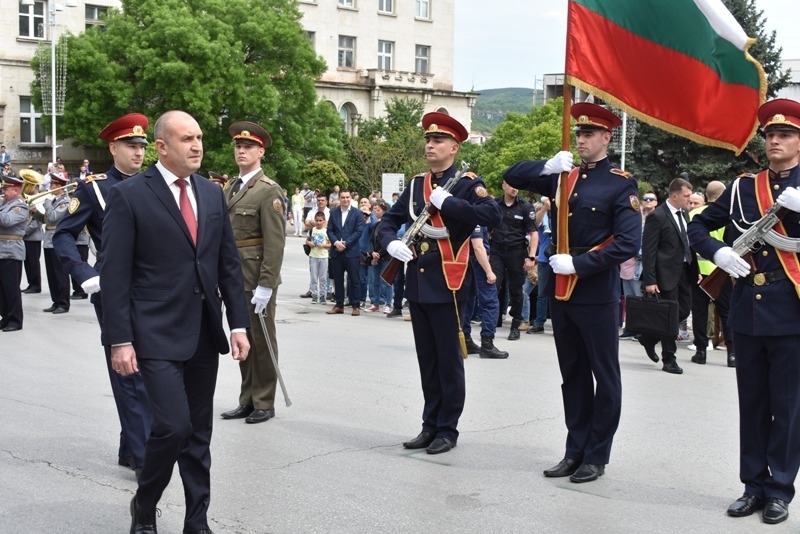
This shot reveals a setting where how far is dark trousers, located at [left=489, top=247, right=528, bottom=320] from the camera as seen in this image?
15070 mm

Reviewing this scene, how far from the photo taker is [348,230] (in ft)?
59.6

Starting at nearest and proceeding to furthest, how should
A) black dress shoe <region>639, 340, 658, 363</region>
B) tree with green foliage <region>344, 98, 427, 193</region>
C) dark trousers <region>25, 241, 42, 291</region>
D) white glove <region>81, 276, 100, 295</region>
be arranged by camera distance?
1. white glove <region>81, 276, 100, 295</region>
2. black dress shoe <region>639, 340, 658, 363</region>
3. dark trousers <region>25, 241, 42, 291</region>
4. tree with green foliage <region>344, 98, 427, 193</region>

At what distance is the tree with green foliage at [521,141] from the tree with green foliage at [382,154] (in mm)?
3004

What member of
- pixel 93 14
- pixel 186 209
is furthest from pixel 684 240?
pixel 93 14

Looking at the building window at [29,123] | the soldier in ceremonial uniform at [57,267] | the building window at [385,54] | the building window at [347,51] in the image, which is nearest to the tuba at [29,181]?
the soldier in ceremonial uniform at [57,267]

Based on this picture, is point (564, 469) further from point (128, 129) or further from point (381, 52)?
point (381, 52)

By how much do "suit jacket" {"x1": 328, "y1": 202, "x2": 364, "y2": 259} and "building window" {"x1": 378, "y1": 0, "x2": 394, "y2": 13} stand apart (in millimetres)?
51988

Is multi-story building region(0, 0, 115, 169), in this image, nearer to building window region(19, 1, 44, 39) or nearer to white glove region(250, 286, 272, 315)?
building window region(19, 1, 44, 39)

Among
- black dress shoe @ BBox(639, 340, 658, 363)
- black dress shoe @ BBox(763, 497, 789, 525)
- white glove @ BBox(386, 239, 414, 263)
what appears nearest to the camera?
black dress shoe @ BBox(763, 497, 789, 525)

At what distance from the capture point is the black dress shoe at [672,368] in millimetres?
12102

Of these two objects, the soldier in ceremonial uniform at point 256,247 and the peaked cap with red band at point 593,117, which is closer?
the peaked cap with red band at point 593,117

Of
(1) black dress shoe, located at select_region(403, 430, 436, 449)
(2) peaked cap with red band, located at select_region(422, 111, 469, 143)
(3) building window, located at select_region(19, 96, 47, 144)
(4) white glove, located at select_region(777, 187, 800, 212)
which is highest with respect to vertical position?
(3) building window, located at select_region(19, 96, 47, 144)

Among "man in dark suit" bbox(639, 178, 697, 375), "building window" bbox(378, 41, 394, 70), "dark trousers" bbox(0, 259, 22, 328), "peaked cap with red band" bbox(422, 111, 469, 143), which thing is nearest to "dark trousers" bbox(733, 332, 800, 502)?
"peaked cap with red band" bbox(422, 111, 469, 143)

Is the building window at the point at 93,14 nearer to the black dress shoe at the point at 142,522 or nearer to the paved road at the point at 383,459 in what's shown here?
the paved road at the point at 383,459
